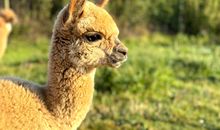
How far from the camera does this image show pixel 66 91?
532 centimetres

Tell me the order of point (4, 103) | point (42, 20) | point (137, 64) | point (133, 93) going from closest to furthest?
point (4, 103) < point (133, 93) < point (137, 64) < point (42, 20)

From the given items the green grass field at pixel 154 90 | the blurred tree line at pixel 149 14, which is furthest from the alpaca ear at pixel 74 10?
the blurred tree line at pixel 149 14

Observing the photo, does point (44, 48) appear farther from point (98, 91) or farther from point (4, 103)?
point (4, 103)

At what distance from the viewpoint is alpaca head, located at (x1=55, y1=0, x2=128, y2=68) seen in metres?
5.16

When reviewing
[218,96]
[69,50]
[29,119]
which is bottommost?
[218,96]

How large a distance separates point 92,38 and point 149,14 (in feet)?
44.5

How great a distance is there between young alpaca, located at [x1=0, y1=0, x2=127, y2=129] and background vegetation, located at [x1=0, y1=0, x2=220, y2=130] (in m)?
3.21

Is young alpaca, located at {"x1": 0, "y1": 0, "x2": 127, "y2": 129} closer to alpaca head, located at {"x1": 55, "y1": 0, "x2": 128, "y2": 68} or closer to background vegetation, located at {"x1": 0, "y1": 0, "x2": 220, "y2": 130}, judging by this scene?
alpaca head, located at {"x1": 55, "y1": 0, "x2": 128, "y2": 68}

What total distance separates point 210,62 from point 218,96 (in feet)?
7.88

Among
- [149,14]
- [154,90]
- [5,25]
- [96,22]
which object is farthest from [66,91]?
[149,14]

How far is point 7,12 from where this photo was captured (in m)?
13.2

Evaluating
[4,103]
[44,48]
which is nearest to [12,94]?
[4,103]

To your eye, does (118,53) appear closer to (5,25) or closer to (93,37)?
(93,37)

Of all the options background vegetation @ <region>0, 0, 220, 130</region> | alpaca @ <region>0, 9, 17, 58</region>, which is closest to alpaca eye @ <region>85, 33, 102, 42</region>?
background vegetation @ <region>0, 0, 220, 130</region>
